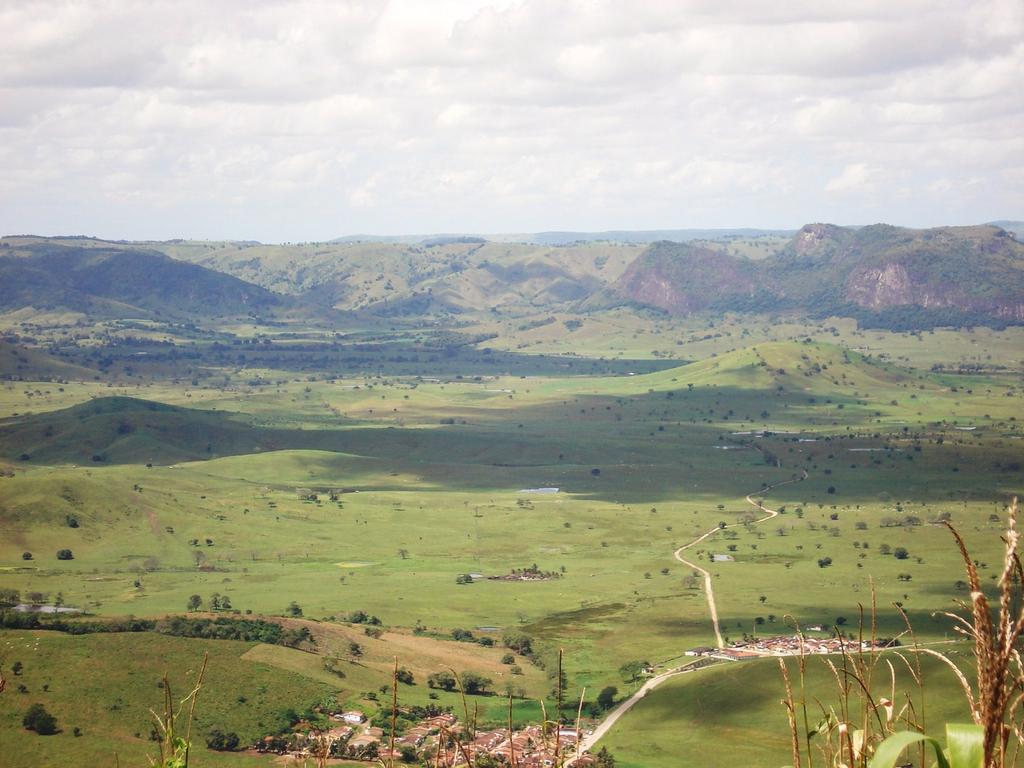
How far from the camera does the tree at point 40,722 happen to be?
3086 inches

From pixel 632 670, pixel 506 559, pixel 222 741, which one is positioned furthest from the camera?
pixel 506 559

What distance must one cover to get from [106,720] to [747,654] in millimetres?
51689

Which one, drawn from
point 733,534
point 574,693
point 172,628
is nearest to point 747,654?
point 574,693

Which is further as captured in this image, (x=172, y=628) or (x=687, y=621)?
(x=687, y=621)

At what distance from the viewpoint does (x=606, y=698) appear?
93.3m

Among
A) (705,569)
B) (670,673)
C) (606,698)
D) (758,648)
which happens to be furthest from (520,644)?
(705,569)

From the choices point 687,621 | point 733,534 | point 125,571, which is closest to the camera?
point 687,621

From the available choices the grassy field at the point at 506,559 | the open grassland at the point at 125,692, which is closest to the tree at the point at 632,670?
the grassy field at the point at 506,559

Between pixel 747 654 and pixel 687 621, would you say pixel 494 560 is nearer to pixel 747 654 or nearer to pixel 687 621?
pixel 687 621

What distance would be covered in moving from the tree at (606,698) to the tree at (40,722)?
38.7m

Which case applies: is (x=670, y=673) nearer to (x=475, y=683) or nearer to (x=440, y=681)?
(x=475, y=683)

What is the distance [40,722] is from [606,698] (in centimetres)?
4012

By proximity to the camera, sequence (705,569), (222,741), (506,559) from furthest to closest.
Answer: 1. (506,559)
2. (705,569)
3. (222,741)

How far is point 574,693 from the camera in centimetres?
9806
